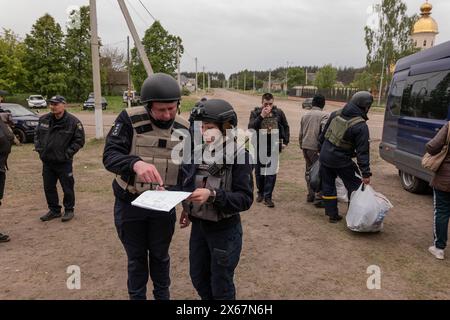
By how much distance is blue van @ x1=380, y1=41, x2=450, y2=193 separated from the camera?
5.50 m

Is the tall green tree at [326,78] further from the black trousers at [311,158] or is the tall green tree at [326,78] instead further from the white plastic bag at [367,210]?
the white plastic bag at [367,210]

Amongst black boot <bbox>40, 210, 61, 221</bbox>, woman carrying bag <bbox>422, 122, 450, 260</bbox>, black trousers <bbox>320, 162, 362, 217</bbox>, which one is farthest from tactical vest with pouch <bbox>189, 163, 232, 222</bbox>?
black boot <bbox>40, 210, 61, 221</bbox>

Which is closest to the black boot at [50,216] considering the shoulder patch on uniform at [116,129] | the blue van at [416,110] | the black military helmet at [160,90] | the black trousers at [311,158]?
the shoulder patch on uniform at [116,129]

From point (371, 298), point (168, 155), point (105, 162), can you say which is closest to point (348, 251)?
point (371, 298)

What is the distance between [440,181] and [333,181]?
4.74 feet

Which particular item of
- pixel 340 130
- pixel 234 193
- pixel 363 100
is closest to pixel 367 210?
pixel 340 130

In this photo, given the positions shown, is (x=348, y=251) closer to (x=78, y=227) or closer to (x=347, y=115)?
(x=347, y=115)

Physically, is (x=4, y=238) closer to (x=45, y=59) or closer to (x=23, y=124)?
(x=23, y=124)

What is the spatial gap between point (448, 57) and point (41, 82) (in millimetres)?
44272

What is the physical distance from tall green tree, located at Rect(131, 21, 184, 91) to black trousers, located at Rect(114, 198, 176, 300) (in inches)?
1534

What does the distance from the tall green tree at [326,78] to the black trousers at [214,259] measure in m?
68.5

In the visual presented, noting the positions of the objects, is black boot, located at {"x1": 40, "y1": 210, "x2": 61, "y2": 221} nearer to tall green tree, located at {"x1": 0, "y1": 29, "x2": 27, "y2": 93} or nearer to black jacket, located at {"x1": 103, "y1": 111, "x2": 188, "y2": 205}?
black jacket, located at {"x1": 103, "y1": 111, "x2": 188, "y2": 205}
